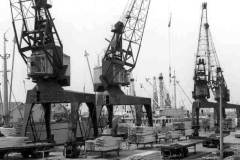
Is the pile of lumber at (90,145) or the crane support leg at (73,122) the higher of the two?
the crane support leg at (73,122)

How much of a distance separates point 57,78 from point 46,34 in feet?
17.4

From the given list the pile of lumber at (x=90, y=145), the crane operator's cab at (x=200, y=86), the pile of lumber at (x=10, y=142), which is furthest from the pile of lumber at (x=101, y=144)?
the crane operator's cab at (x=200, y=86)

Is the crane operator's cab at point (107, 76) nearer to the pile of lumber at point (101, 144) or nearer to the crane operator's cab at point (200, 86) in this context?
the pile of lumber at point (101, 144)

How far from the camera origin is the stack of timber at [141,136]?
1839 inches

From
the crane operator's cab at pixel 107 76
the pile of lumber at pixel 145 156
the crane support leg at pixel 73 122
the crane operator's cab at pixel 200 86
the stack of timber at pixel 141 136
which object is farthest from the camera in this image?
the crane operator's cab at pixel 200 86

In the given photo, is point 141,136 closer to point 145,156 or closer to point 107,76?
point 107,76

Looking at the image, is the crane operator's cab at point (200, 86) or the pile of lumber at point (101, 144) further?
the crane operator's cab at point (200, 86)

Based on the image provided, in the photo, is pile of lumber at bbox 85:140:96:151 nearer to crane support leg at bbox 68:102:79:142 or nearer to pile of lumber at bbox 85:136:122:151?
pile of lumber at bbox 85:136:122:151

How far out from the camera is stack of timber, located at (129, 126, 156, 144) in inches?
1839

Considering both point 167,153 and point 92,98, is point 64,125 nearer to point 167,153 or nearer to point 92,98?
point 92,98

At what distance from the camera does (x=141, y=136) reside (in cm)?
4675

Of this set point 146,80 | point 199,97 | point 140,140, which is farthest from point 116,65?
point 146,80

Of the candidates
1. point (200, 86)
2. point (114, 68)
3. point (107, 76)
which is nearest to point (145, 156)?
point (107, 76)

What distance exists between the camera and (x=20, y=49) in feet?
145
